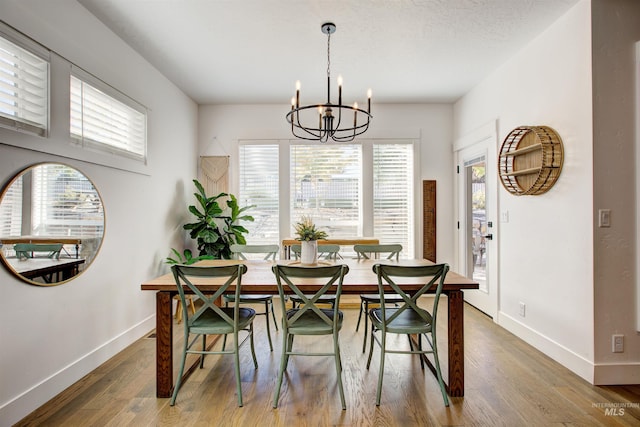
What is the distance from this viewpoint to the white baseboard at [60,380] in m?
1.95

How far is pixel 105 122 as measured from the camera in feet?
9.43

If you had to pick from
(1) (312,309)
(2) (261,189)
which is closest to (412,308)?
(1) (312,309)

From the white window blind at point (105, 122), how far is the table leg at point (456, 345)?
9.78 feet

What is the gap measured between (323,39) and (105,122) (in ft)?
6.69

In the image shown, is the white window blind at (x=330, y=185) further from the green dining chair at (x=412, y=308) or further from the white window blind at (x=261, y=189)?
the green dining chair at (x=412, y=308)

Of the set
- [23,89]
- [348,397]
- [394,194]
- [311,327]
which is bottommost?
[348,397]

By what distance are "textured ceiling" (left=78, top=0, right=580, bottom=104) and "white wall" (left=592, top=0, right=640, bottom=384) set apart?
2.16 ft

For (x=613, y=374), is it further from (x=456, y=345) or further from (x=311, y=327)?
(x=311, y=327)

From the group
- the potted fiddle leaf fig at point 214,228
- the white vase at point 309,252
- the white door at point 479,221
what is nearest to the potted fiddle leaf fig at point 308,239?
the white vase at point 309,252

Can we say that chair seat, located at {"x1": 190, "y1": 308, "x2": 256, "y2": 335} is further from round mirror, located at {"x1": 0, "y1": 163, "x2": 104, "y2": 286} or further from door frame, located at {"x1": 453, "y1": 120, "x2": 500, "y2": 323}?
door frame, located at {"x1": 453, "y1": 120, "x2": 500, "y2": 323}

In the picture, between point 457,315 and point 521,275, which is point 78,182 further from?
point 521,275

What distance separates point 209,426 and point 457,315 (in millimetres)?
1695

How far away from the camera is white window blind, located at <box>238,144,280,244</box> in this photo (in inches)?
195

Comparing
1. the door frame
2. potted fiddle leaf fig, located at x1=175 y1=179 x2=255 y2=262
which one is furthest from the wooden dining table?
potted fiddle leaf fig, located at x1=175 y1=179 x2=255 y2=262
